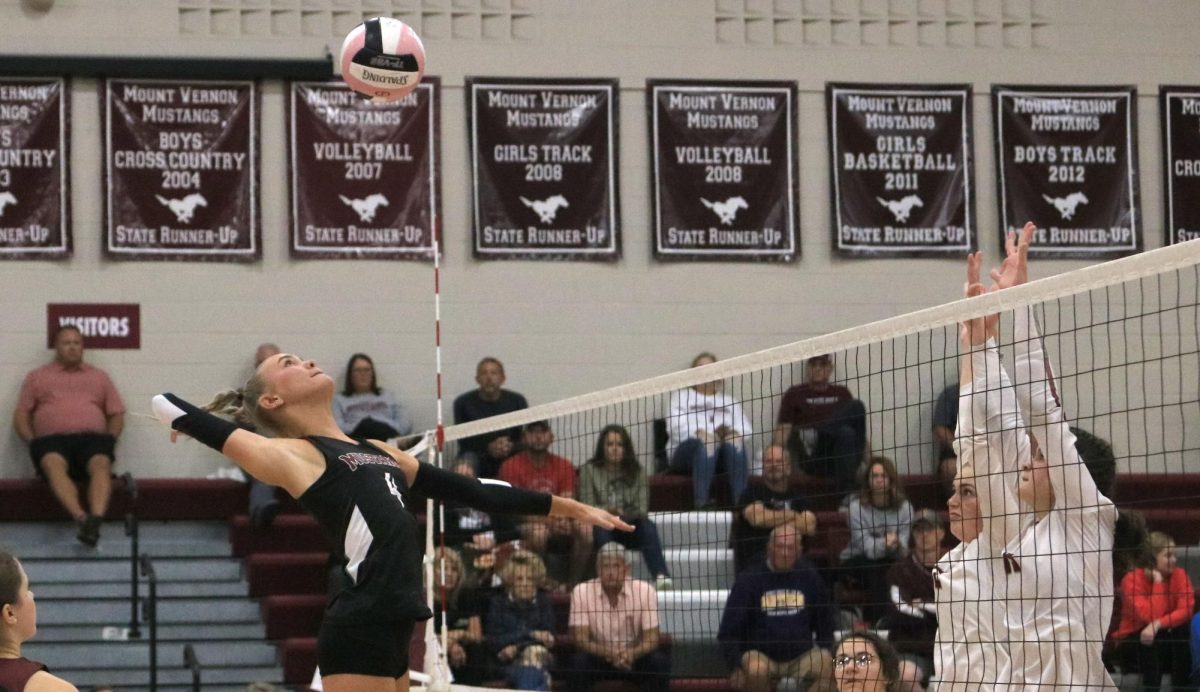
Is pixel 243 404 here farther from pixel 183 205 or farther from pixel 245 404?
pixel 183 205

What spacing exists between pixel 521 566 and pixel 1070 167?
7.95 metres

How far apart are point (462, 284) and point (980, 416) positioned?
9698 mm

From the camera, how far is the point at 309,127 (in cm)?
1498

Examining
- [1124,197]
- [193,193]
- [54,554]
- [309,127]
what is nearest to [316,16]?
[309,127]

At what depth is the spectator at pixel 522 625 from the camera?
9.89 metres

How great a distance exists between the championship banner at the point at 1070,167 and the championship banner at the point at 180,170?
7.17m

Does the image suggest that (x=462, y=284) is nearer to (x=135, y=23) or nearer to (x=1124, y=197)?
(x=135, y=23)

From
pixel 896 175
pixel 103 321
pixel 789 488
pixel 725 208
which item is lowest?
pixel 789 488

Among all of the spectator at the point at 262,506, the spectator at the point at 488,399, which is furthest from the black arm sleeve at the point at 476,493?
the spectator at the point at 488,399

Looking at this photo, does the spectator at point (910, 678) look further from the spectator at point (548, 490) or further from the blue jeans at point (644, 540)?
the spectator at point (548, 490)

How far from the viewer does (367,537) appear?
5.68 meters

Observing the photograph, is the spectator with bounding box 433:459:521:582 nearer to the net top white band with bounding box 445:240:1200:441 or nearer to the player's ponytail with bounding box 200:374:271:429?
the net top white band with bounding box 445:240:1200:441

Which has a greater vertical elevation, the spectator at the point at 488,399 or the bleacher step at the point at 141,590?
the spectator at the point at 488,399

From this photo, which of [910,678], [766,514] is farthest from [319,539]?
[910,678]
